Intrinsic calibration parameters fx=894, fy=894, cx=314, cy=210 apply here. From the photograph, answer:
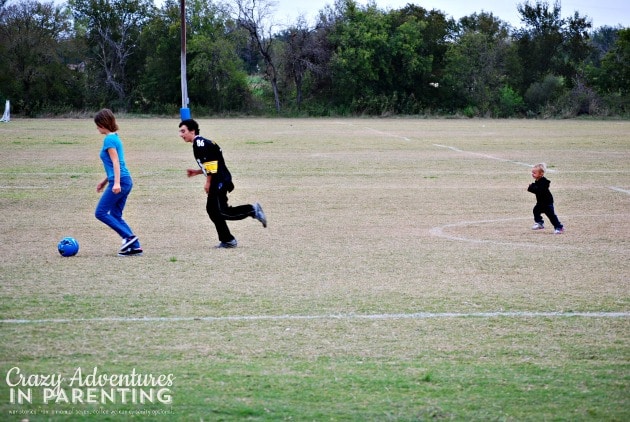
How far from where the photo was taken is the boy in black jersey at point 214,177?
11195mm

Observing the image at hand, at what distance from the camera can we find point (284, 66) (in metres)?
78.9

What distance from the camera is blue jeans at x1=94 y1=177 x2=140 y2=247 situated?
1081cm

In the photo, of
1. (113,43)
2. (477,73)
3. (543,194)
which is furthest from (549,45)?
(543,194)

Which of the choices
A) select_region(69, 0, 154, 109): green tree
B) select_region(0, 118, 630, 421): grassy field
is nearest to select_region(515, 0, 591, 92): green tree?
select_region(69, 0, 154, 109): green tree

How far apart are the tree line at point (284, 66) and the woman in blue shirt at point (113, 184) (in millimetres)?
63676

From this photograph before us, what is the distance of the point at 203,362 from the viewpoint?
6.37m

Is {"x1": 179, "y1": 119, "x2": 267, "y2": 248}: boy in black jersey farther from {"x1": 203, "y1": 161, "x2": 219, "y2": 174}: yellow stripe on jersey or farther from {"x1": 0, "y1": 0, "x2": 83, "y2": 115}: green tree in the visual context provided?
{"x1": 0, "y1": 0, "x2": 83, "y2": 115}: green tree

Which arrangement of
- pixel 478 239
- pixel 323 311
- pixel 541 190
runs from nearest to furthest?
pixel 323 311
pixel 478 239
pixel 541 190

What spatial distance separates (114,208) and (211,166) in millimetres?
1308

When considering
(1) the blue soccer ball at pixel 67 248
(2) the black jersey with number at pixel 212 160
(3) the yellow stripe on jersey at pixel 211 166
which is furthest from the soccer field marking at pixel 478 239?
(1) the blue soccer ball at pixel 67 248

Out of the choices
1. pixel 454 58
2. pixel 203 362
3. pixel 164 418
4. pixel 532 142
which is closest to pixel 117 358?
pixel 203 362

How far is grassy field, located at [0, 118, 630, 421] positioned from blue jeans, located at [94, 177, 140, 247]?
433 millimetres

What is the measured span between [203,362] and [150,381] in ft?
1.95

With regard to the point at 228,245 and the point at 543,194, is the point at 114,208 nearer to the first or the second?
the point at 228,245
